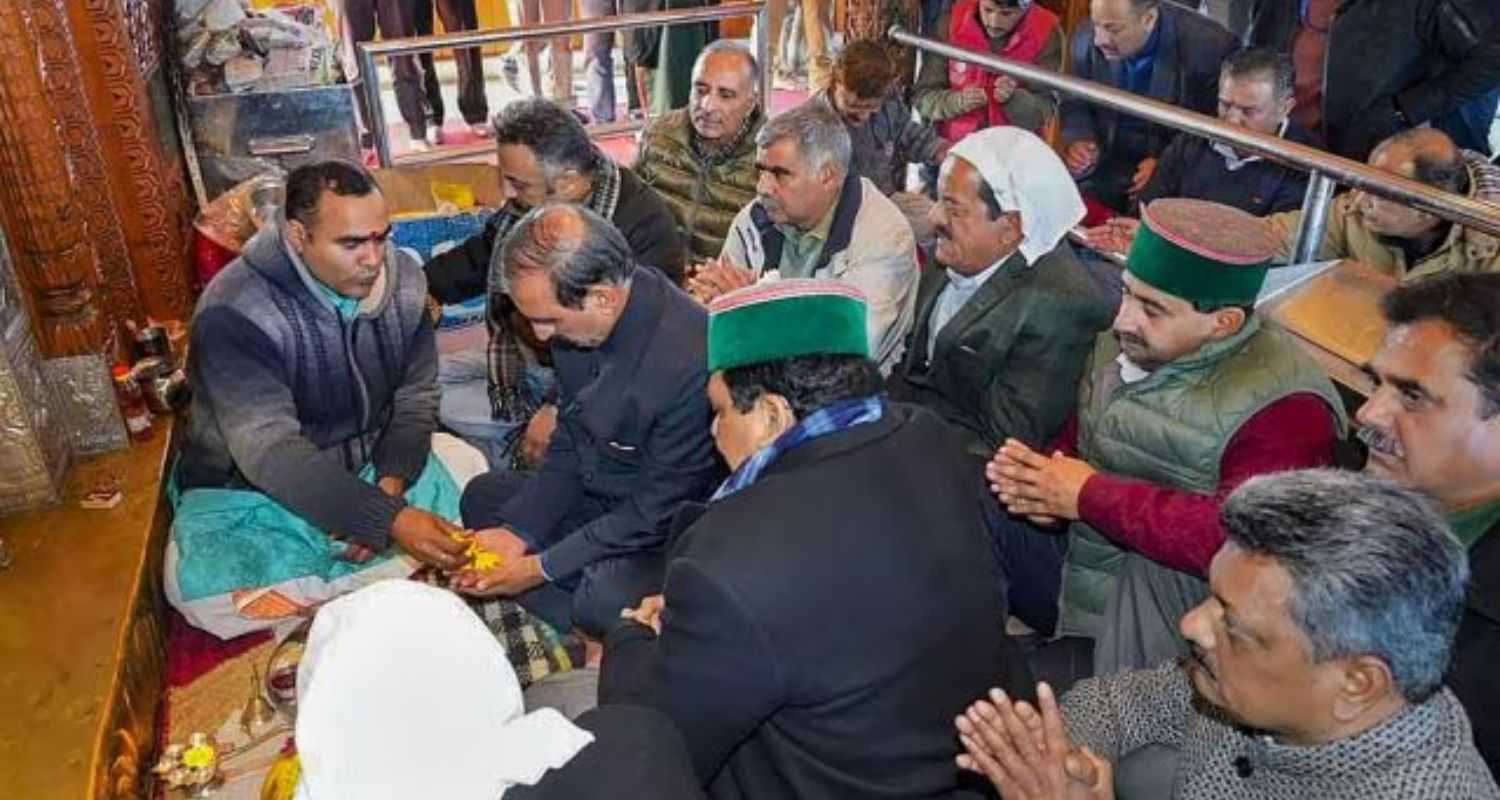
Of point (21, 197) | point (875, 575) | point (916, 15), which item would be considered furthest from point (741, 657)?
point (916, 15)

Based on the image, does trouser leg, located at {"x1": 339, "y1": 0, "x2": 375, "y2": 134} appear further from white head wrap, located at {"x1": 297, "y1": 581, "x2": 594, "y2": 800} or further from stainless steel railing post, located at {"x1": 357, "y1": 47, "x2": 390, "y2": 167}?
white head wrap, located at {"x1": 297, "y1": 581, "x2": 594, "y2": 800}

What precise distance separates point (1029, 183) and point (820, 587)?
4.57ft

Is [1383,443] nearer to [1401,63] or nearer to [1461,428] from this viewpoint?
[1461,428]

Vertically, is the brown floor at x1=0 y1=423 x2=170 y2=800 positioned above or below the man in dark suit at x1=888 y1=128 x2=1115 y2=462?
below

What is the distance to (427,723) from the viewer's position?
117cm

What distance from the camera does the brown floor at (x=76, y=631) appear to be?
2.08 m

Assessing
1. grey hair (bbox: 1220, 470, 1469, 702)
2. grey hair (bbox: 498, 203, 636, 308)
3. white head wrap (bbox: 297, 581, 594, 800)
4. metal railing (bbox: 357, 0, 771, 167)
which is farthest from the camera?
metal railing (bbox: 357, 0, 771, 167)

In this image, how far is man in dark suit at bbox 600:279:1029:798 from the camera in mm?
1544

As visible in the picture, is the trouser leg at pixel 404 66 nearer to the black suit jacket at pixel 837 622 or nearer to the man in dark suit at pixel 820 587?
the man in dark suit at pixel 820 587

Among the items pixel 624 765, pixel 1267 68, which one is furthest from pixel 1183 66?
pixel 624 765

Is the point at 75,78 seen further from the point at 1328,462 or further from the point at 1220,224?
the point at 1328,462

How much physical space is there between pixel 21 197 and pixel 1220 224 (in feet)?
8.40

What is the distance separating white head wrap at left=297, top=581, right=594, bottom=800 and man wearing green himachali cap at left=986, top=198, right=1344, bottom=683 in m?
1.24

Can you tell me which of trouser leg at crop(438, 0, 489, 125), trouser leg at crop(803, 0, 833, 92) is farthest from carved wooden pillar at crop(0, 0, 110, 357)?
trouser leg at crop(803, 0, 833, 92)
